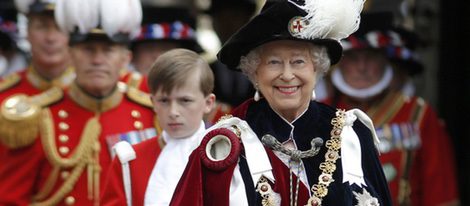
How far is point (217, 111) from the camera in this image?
8625 millimetres

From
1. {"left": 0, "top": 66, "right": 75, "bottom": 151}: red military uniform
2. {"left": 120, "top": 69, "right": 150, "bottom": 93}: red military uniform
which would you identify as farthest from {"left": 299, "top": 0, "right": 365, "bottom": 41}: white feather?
{"left": 0, "top": 66, "right": 75, "bottom": 151}: red military uniform

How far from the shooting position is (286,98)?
5.23m

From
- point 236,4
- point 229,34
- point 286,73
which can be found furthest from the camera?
point 236,4

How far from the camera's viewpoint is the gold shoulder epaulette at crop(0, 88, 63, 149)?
22.8ft

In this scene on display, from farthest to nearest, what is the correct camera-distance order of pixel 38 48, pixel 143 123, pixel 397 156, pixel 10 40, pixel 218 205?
pixel 10 40 < pixel 397 156 < pixel 38 48 < pixel 143 123 < pixel 218 205

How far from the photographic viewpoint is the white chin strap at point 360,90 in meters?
9.05

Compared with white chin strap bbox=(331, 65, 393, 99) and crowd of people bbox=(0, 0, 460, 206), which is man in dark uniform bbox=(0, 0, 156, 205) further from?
white chin strap bbox=(331, 65, 393, 99)

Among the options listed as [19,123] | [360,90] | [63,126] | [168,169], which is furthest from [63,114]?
[360,90]

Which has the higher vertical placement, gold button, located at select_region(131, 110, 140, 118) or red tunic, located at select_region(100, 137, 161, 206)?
gold button, located at select_region(131, 110, 140, 118)

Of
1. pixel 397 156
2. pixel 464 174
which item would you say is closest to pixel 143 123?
pixel 397 156

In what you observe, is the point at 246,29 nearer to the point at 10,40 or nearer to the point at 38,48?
the point at 38,48

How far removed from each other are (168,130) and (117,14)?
1.33 meters

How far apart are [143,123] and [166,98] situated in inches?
45.8

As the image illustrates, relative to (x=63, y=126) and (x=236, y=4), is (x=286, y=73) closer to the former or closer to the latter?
(x=63, y=126)
